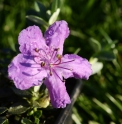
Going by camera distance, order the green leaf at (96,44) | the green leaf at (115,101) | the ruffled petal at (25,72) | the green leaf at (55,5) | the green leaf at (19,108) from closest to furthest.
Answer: the ruffled petal at (25,72) < the green leaf at (19,108) < the green leaf at (55,5) < the green leaf at (96,44) < the green leaf at (115,101)

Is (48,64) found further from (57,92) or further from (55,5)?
(55,5)

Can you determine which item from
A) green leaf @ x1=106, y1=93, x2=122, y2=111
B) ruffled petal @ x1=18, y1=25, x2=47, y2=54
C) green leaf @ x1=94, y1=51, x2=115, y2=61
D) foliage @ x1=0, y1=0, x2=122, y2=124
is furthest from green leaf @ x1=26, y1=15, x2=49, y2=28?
green leaf @ x1=106, y1=93, x2=122, y2=111

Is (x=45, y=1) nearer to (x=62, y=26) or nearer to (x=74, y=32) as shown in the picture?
(x=74, y=32)

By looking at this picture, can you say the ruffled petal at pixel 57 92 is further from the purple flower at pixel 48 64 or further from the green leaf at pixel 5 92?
the green leaf at pixel 5 92

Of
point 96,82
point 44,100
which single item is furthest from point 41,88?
point 96,82

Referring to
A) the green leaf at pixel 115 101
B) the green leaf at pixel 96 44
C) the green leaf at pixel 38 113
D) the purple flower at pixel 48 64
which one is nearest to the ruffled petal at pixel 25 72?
the purple flower at pixel 48 64

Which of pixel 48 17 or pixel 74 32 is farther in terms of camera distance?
pixel 74 32

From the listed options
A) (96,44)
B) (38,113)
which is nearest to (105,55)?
(96,44)
